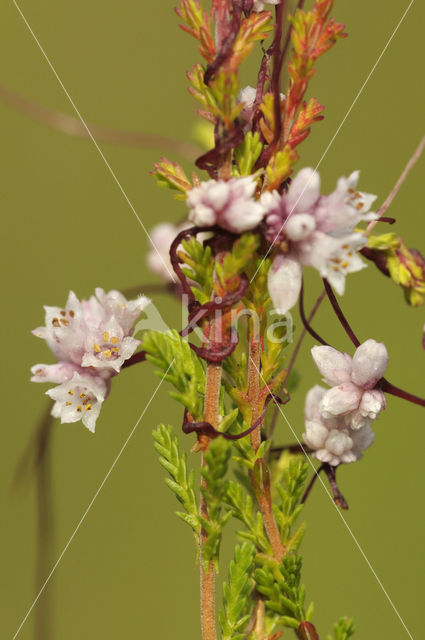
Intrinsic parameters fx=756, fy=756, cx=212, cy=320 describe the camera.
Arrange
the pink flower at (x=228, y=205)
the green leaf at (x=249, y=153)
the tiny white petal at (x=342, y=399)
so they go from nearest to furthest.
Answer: the pink flower at (x=228, y=205) → the green leaf at (x=249, y=153) → the tiny white petal at (x=342, y=399)

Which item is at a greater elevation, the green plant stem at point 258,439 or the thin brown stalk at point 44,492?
the green plant stem at point 258,439

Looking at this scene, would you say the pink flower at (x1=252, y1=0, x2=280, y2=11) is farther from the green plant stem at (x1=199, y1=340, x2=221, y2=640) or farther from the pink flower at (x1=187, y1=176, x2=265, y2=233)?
the green plant stem at (x1=199, y1=340, x2=221, y2=640)

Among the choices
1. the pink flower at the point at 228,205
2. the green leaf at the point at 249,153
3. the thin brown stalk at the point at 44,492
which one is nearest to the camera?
the pink flower at the point at 228,205

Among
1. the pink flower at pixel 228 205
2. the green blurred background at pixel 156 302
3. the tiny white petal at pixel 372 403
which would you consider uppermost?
the pink flower at pixel 228 205

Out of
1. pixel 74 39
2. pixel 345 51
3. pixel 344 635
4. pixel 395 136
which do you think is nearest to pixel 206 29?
pixel 344 635

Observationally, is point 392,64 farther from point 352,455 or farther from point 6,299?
point 352,455

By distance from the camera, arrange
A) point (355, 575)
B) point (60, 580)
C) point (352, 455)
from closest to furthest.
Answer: point (352, 455), point (355, 575), point (60, 580)

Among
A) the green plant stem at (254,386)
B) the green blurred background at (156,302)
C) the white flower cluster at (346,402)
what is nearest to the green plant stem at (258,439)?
the green plant stem at (254,386)

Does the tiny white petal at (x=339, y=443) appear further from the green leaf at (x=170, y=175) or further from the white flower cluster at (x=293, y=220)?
the green leaf at (x=170, y=175)
